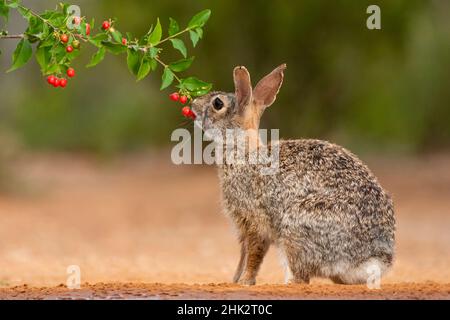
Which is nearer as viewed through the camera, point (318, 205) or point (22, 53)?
point (22, 53)

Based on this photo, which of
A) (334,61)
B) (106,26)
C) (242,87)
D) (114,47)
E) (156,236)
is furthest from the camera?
(334,61)

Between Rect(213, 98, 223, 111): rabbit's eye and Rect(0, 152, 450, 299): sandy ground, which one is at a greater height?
Rect(213, 98, 223, 111): rabbit's eye

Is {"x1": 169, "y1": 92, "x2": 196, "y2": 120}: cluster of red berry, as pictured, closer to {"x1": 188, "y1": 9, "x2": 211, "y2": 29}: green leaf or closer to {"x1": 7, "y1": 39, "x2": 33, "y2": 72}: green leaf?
{"x1": 188, "y1": 9, "x2": 211, "y2": 29}: green leaf

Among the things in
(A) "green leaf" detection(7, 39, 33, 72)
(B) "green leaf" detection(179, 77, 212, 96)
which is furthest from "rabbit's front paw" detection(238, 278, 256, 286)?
(A) "green leaf" detection(7, 39, 33, 72)

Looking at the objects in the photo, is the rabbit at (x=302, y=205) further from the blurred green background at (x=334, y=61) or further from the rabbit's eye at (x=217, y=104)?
the blurred green background at (x=334, y=61)

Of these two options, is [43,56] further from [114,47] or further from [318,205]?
[318,205]

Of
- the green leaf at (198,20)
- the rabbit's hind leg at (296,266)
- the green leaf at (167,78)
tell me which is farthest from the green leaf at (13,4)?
the rabbit's hind leg at (296,266)

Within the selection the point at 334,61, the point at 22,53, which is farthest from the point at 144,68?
the point at 334,61
